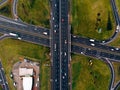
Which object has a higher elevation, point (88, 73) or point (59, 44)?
point (59, 44)

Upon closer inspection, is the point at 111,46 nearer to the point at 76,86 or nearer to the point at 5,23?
the point at 76,86

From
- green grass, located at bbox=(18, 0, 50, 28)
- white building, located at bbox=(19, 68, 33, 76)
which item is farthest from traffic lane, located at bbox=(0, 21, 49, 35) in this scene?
white building, located at bbox=(19, 68, 33, 76)

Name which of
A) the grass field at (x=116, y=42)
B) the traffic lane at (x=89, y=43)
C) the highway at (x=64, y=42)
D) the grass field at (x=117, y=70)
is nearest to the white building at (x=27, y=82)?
the highway at (x=64, y=42)

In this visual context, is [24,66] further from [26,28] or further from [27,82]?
[26,28]

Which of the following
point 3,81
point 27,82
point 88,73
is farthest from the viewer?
point 88,73

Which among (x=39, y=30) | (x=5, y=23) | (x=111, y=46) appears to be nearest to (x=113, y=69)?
(x=111, y=46)

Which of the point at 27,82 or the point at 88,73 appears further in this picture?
the point at 88,73

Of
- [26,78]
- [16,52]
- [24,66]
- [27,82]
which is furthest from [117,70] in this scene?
[16,52]

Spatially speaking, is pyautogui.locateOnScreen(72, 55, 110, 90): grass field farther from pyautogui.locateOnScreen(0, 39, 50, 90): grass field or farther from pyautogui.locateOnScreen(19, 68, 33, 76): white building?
pyautogui.locateOnScreen(19, 68, 33, 76): white building
